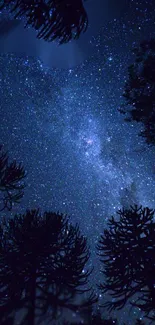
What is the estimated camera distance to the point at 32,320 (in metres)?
5.52

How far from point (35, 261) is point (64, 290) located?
129 cm

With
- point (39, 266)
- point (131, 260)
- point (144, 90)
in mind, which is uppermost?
point (144, 90)

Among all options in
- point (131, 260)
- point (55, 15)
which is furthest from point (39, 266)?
point (55, 15)

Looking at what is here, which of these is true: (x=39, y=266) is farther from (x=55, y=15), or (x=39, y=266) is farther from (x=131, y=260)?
(x=55, y=15)

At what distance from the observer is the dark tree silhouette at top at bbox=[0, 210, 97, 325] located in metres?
5.97

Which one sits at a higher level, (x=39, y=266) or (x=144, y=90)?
(x=144, y=90)

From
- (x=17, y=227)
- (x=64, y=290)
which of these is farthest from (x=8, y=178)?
(x=64, y=290)

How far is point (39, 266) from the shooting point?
6.38 meters

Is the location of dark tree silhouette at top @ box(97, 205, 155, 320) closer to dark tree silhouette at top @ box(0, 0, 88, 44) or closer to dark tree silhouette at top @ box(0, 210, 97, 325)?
dark tree silhouette at top @ box(0, 210, 97, 325)

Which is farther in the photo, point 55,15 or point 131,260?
point 131,260

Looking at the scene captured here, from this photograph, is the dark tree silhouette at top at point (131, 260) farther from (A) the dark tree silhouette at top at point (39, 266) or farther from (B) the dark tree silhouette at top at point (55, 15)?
(B) the dark tree silhouette at top at point (55, 15)

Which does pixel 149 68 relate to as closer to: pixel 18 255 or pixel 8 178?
pixel 8 178

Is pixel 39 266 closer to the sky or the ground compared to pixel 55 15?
closer to the ground

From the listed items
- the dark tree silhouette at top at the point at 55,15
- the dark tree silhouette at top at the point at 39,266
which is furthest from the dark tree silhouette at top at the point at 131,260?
the dark tree silhouette at top at the point at 55,15
